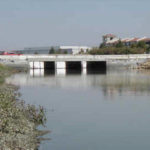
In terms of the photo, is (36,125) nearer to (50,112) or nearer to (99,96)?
(50,112)

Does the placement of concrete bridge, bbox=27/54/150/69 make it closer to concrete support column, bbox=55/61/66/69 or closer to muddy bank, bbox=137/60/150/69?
concrete support column, bbox=55/61/66/69

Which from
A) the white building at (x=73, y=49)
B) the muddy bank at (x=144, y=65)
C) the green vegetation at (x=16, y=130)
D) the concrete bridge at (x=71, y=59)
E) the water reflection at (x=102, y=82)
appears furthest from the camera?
the white building at (x=73, y=49)

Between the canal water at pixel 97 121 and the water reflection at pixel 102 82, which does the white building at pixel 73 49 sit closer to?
the water reflection at pixel 102 82

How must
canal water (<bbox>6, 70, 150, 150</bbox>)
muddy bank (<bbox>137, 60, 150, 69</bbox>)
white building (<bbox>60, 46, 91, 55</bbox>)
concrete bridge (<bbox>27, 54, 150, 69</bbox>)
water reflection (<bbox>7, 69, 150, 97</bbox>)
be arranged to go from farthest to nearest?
white building (<bbox>60, 46, 91, 55</bbox>) → muddy bank (<bbox>137, 60, 150, 69</bbox>) → concrete bridge (<bbox>27, 54, 150, 69</bbox>) → water reflection (<bbox>7, 69, 150, 97</bbox>) → canal water (<bbox>6, 70, 150, 150</bbox>)

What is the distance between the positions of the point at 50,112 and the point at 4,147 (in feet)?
37.7

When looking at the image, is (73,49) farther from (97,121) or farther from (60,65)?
(97,121)

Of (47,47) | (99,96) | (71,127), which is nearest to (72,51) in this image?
(47,47)

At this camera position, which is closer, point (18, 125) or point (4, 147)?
point (4, 147)

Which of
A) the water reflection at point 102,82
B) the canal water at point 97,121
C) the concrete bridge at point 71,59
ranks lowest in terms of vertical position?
the canal water at point 97,121

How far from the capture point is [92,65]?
291 ft

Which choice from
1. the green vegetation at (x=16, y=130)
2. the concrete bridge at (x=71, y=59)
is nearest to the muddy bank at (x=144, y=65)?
the concrete bridge at (x=71, y=59)

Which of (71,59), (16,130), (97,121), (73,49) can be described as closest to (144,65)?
(71,59)

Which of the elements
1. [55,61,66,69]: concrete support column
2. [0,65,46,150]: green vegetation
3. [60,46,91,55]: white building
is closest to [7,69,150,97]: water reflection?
[0,65,46,150]: green vegetation

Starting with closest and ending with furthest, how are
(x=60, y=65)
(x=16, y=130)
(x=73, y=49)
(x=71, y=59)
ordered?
(x=16, y=130) → (x=71, y=59) → (x=60, y=65) → (x=73, y=49)
